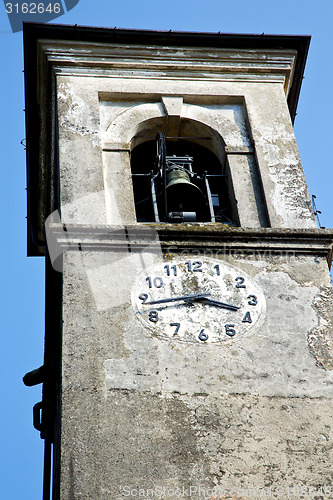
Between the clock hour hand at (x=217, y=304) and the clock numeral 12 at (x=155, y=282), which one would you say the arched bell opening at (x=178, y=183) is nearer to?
the clock numeral 12 at (x=155, y=282)

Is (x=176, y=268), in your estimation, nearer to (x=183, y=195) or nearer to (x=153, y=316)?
(x=153, y=316)

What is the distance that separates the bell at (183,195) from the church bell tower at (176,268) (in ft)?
0.08

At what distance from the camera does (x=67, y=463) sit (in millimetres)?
8391

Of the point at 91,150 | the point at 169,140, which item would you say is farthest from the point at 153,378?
the point at 169,140

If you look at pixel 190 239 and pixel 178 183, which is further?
pixel 178 183

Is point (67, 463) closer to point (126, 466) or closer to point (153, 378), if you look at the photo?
point (126, 466)

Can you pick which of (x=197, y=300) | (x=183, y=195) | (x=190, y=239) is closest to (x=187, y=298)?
(x=197, y=300)

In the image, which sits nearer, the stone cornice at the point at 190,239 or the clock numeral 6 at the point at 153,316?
the clock numeral 6 at the point at 153,316

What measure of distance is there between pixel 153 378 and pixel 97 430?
70 cm

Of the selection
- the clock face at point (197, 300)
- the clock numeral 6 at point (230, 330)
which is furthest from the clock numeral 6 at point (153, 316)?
the clock numeral 6 at point (230, 330)

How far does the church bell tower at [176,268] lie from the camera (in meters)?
8.62

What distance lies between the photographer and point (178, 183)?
37.4 feet

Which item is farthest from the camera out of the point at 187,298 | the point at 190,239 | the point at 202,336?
the point at 190,239

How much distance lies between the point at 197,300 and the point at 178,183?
74.2 inches
